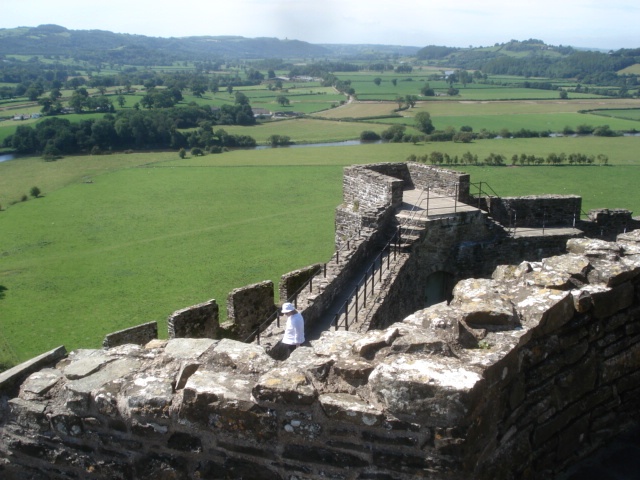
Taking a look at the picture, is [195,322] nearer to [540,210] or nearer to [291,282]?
[291,282]

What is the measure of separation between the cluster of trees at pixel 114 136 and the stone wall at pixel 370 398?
7588 centimetres

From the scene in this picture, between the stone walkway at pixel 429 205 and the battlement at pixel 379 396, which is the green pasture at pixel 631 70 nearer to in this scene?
the stone walkway at pixel 429 205

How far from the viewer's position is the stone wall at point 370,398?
11.2 feet

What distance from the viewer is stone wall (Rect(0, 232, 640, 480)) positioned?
3406 mm

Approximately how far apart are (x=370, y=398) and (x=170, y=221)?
145ft

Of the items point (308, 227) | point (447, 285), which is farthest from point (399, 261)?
point (308, 227)

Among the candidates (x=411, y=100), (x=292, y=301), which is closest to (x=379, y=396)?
(x=292, y=301)

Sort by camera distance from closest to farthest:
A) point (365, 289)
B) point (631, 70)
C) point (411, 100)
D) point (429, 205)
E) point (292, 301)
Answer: point (292, 301), point (365, 289), point (429, 205), point (411, 100), point (631, 70)

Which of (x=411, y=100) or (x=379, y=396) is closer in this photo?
(x=379, y=396)

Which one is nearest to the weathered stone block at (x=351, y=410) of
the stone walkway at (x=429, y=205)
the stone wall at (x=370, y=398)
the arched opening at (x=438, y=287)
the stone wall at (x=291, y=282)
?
the stone wall at (x=370, y=398)

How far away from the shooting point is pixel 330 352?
3959 millimetres

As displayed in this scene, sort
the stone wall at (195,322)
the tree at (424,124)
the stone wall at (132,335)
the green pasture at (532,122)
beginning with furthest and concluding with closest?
the green pasture at (532,122) < the tree at (424,124) < the stone wall at (132,335) < the stone wall at (195,322)

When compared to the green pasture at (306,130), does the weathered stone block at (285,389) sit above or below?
above

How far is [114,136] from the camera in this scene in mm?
81000
